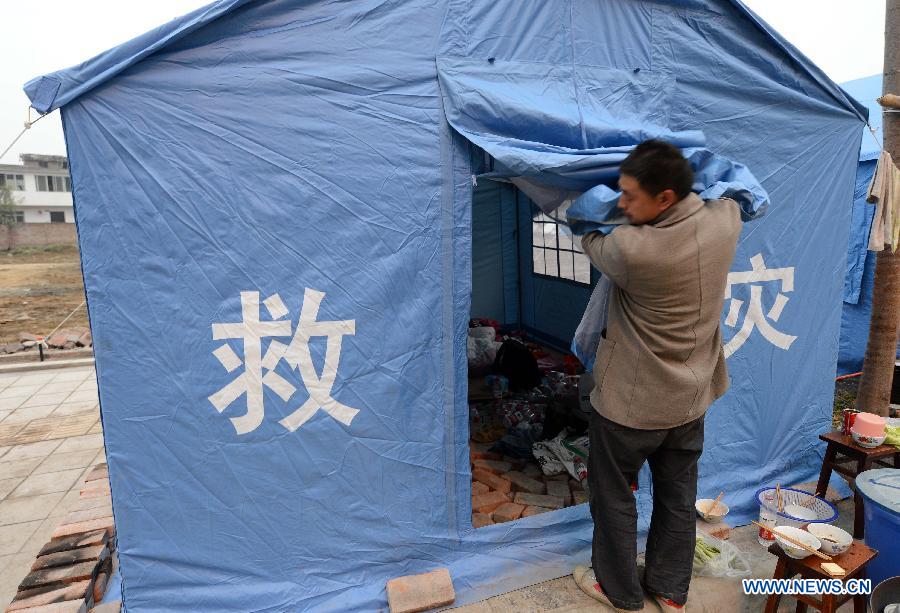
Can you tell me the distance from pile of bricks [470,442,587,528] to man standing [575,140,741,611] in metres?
0.81

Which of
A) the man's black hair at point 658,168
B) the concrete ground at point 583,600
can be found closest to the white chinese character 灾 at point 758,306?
the concrete ground at point 583,600

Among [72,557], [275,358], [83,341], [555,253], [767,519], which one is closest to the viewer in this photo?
[275,358]

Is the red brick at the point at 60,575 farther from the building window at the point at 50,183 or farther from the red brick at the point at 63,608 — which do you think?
the building window at the point at 50,183

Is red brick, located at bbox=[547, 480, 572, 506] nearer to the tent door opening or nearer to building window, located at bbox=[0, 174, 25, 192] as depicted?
the tent door opening

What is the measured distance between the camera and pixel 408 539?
8.55 feet

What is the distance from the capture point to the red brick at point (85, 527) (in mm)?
3070

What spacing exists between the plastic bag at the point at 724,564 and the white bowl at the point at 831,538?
39 centimetres

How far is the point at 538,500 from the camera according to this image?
3426 millimetres

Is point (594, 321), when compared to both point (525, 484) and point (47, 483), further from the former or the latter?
point (47, 483)

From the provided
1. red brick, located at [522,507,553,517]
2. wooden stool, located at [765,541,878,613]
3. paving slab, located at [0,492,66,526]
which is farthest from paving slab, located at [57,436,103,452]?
wooden stool, located at [765,541,878,613]

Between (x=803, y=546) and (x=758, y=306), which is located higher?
(x=758, y=306)

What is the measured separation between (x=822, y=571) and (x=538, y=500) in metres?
1.59

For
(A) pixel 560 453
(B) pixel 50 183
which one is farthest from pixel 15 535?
(B) pixel 50 183

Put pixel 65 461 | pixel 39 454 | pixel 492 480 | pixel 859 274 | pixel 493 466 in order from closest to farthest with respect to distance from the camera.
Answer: pixel 492 480 < pixel 493 466 < pixel 65 461 < pixel 39 454 < pixel 859 274
